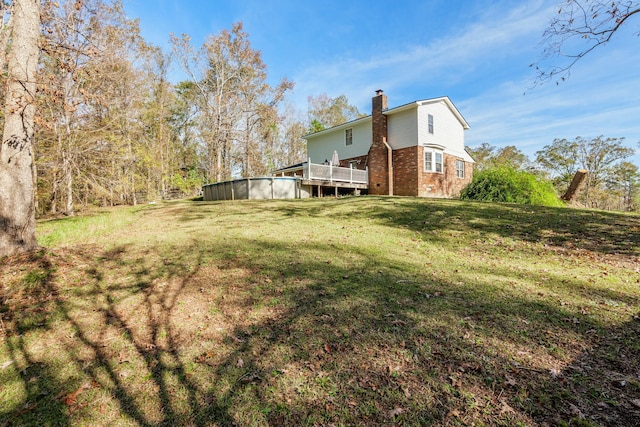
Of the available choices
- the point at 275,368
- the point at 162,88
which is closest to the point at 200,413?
the point at 275,368

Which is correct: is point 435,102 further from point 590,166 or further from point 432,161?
point 590,166

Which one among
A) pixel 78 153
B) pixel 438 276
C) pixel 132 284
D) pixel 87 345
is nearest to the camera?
pixel 87 345

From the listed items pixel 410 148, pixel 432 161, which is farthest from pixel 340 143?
pixel 432 161

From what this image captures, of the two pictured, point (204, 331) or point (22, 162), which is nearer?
point (204, 331)

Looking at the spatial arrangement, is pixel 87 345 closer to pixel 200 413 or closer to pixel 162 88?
pixel 200 413

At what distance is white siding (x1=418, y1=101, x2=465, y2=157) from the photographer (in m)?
16.8

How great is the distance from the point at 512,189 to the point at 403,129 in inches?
277

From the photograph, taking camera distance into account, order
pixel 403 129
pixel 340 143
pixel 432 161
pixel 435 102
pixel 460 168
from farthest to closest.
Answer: pixel 340 143, pixel 460 168, pixel 435 102, pixel 432 161, pixel 403 129

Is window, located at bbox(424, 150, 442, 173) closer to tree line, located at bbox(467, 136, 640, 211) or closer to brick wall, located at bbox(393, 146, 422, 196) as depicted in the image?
brick wall, located at bbox(393, 146, 422, 196)

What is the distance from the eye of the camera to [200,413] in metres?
1.88

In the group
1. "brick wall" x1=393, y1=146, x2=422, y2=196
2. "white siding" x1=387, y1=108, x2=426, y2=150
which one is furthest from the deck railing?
"white siding" x1=387, y1=108, x2=426, y2=150

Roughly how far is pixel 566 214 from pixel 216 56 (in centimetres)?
2705

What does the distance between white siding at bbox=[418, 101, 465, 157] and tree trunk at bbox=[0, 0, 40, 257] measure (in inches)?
632

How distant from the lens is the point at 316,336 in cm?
266
